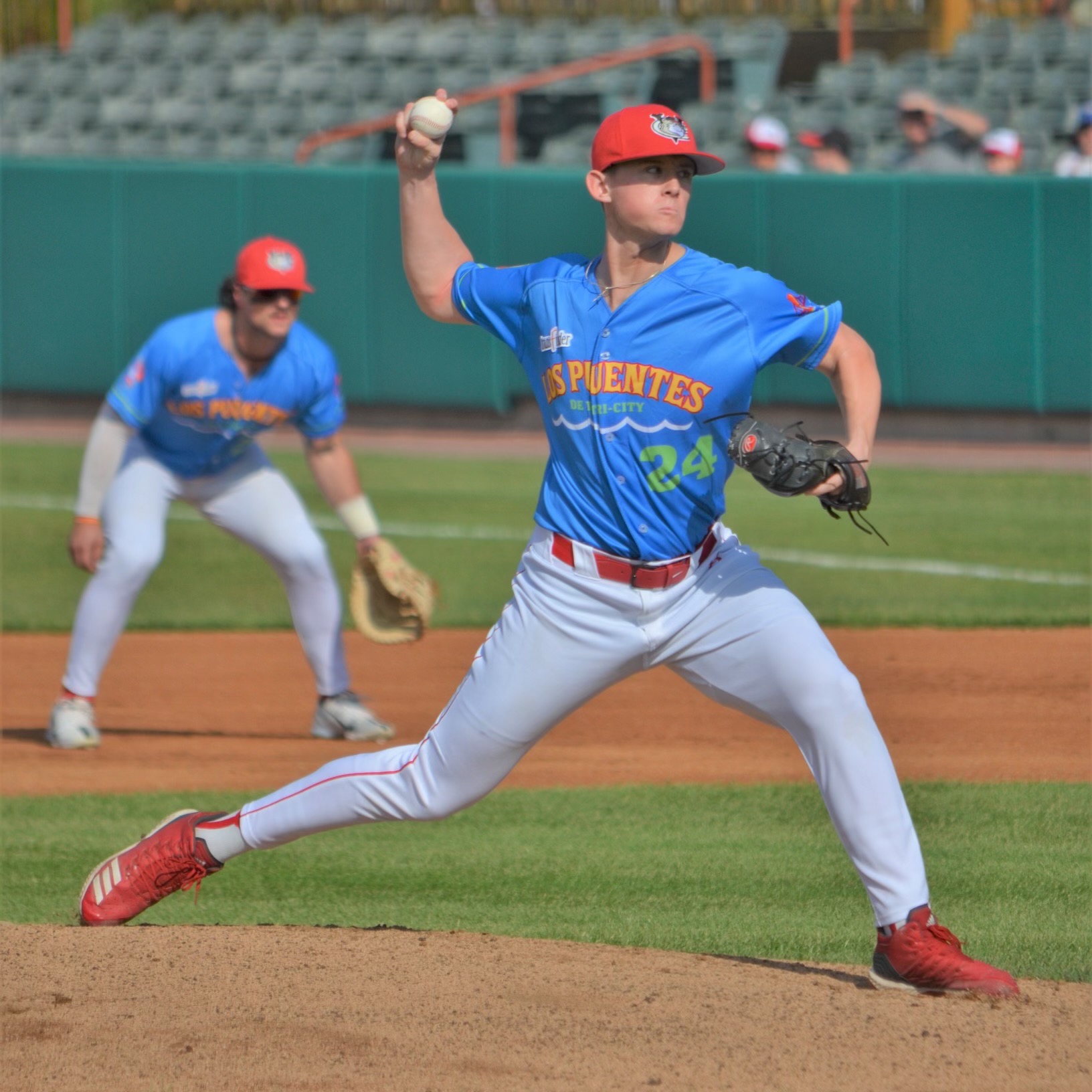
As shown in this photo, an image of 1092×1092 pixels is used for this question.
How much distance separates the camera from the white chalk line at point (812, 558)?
35.1ft

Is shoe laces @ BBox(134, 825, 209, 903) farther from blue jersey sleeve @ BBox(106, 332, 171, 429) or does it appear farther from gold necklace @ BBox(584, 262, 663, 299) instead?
blue jersey sleeve @ BBox(106, 332, 171, 429)

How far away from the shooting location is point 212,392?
7.00 m

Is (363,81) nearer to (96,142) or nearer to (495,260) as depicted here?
(96,142)

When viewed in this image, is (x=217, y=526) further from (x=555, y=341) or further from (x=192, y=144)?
(x=192, y=144)

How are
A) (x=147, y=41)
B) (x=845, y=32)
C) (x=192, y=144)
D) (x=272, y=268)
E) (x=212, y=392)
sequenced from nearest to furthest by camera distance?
(x=272, y=268) → (x=212, y=392) → (x=845, y=32) → (x=192, y=144) → (x=147, y=41)

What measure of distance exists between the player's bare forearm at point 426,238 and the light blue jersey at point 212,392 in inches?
95.3

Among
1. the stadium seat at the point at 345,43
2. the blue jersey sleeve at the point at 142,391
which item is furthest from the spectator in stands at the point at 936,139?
the blue jersey sleeve at the point at 142,391

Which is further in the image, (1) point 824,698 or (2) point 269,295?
(2) point 269,295

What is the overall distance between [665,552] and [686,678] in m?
0.36

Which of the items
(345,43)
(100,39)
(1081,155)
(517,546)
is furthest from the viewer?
(100,39)

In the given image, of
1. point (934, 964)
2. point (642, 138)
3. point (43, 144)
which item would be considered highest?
point (642, 138)

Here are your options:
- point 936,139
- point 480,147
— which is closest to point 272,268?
point 936,139

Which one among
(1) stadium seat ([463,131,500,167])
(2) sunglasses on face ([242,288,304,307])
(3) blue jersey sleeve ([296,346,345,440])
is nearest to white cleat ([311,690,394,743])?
(3) blue jersey sleeve ([296,346,345,440])

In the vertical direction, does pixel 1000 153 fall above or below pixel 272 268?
above
